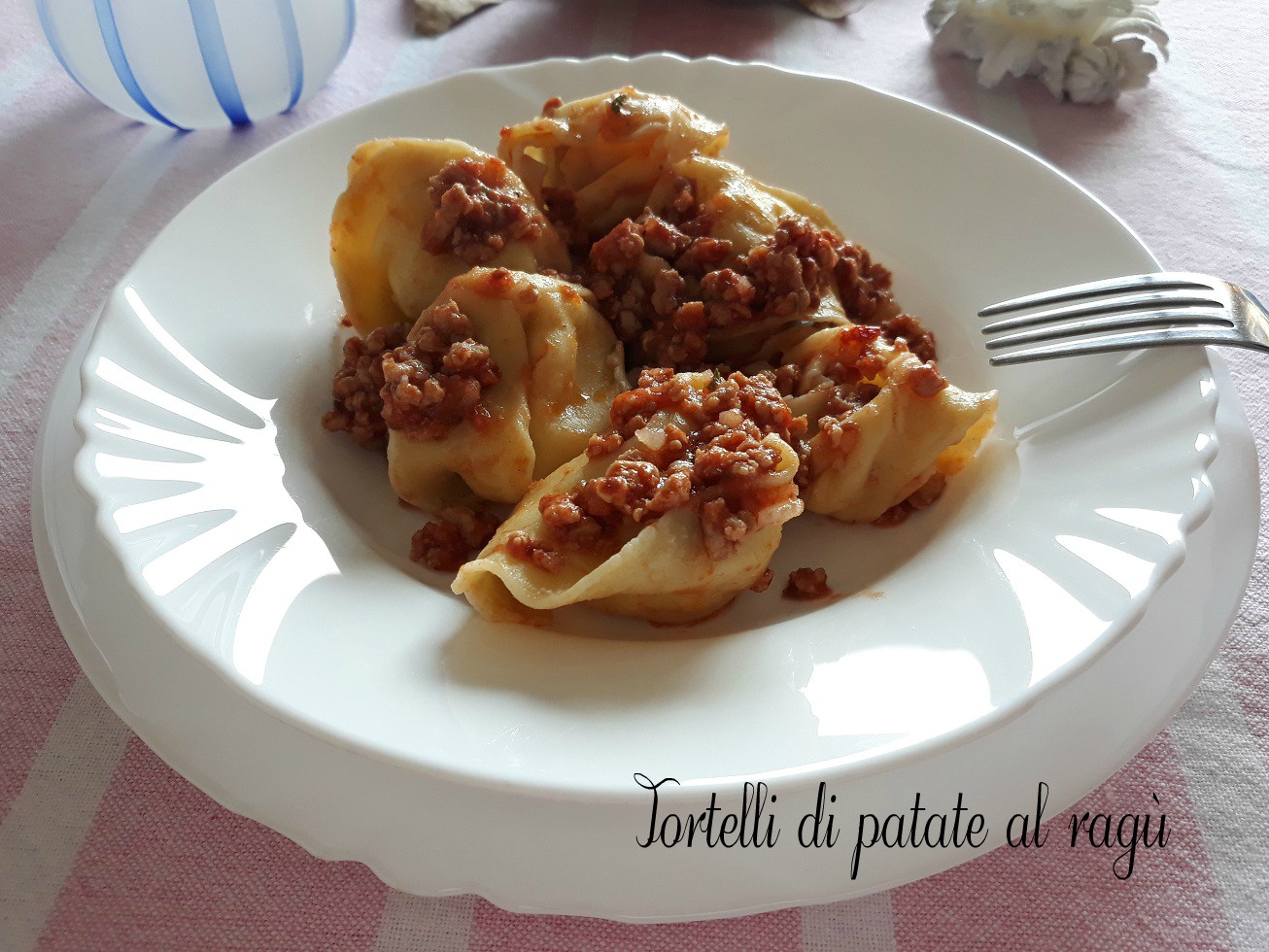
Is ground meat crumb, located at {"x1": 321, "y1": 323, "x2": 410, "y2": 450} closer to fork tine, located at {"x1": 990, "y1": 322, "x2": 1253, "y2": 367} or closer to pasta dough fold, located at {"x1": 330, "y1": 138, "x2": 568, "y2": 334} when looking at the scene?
pasta dough fold, located at {"x1": 330, "y1": 138, "x2": 568, "y2": 334}

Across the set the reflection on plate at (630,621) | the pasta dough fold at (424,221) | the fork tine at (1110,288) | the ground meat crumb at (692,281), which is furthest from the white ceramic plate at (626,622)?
the ground meat crumb at (692,281)

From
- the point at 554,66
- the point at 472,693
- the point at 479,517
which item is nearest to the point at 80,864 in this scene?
the point at 472,693

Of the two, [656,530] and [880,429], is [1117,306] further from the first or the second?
[656,530]

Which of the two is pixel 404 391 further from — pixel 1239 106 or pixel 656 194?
pixel 1239 106

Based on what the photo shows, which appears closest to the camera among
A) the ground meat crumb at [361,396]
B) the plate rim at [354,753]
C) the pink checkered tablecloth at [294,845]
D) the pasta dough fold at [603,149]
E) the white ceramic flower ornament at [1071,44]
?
the plate rim at [354,753]

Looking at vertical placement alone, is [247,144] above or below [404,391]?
below

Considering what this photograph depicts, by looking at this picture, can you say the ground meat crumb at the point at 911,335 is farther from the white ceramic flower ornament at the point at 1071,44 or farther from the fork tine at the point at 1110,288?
the white ceramic flower ornament at the point at 1071,44
